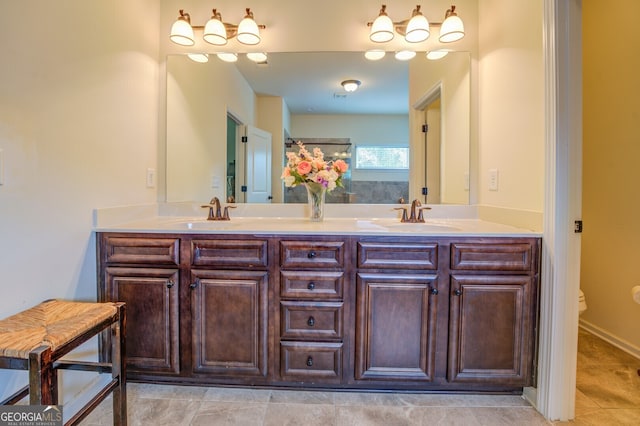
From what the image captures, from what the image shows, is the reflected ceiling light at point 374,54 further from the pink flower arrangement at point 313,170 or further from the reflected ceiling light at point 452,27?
the pink flower arrangement at point 313,170

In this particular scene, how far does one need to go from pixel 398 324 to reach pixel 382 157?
1110 mm

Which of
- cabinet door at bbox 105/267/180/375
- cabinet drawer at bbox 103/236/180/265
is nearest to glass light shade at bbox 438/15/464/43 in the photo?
cabinet drawer at bbox 103/236/180/265

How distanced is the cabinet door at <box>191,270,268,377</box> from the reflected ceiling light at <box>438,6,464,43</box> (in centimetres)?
181

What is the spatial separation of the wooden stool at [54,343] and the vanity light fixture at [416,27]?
2045 mm

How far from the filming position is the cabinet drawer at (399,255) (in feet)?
5.05

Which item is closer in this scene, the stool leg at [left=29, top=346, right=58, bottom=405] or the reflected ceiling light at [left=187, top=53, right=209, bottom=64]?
the stool leg at [left=29, top=346, right=58, bottom=405]

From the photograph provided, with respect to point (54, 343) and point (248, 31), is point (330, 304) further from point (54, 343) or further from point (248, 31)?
point (248, 31)

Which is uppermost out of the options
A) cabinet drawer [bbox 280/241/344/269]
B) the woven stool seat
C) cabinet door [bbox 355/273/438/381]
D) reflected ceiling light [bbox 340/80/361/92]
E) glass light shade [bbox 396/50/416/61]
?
glass light shade [bbox 396/50/416/61]

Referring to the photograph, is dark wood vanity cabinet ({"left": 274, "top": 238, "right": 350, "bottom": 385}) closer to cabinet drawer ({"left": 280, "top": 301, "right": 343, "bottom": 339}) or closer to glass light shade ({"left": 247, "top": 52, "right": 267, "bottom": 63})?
cabinet drawer ({"left": 280, "top": 301, "right": 343, "bottom": 339})

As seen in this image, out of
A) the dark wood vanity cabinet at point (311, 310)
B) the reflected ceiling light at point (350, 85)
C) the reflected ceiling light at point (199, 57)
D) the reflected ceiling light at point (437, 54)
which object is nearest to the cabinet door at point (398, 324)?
the dark wood vanity cabinet at point (311, 310)

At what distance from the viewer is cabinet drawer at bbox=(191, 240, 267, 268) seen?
5.14ft

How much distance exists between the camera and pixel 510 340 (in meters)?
1.54

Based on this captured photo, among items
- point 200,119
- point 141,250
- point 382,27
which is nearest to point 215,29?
point 200,119

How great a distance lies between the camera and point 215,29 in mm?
2014
